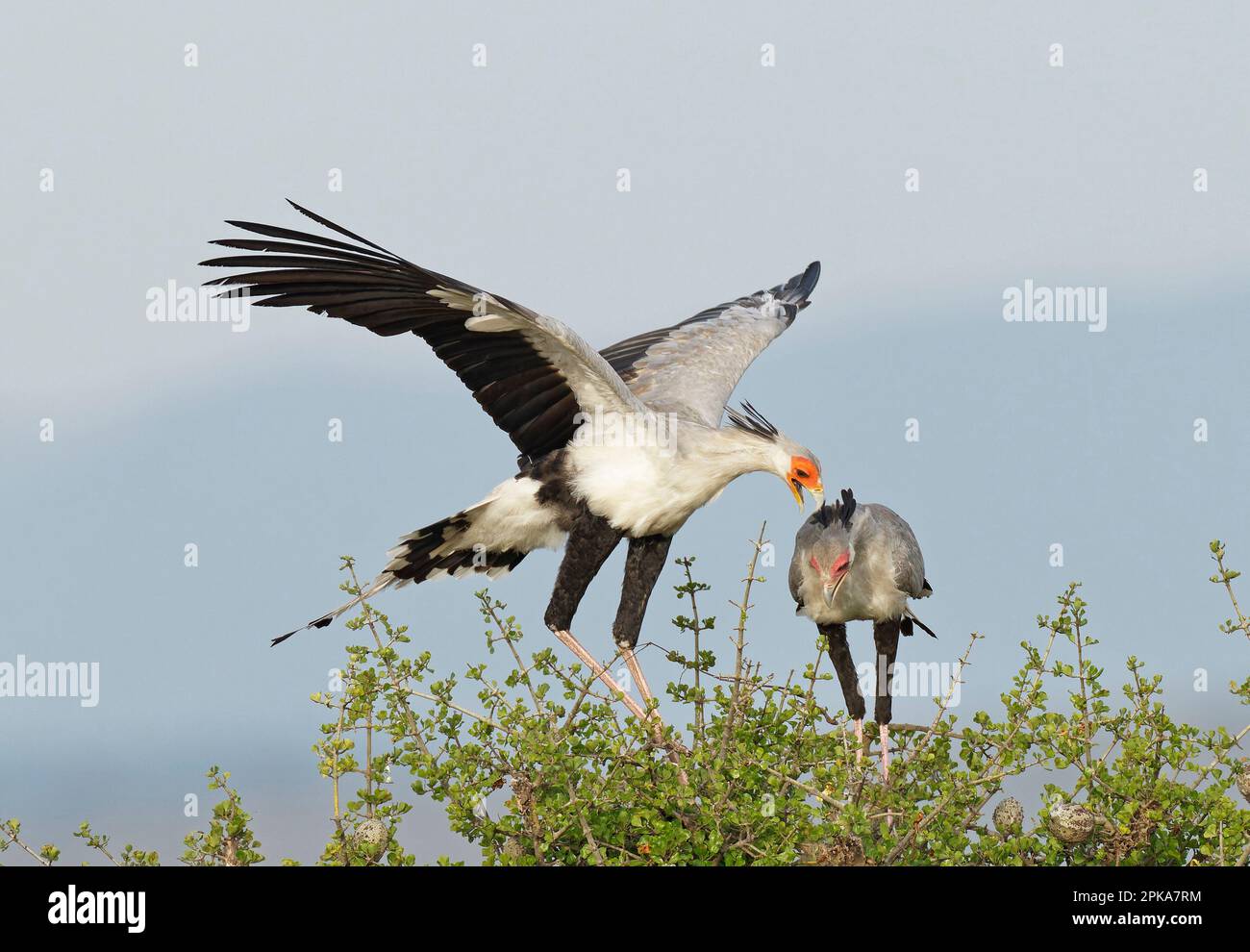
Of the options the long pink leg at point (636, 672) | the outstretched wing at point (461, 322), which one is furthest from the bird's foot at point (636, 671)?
the outstretched wing at point (461, 322)

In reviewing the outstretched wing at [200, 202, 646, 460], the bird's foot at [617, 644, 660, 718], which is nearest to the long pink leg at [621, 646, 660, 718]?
the bird's foot at [617, 644, 660, 718]

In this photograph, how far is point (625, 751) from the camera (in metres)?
4.83

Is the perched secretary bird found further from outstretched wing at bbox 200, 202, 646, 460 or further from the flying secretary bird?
outstretched wing at bbox 200, 202, 646, 460

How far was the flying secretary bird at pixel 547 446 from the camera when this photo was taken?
5465 mm

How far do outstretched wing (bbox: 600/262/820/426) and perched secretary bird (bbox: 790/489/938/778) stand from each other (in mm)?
722

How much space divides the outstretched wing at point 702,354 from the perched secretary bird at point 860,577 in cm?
72

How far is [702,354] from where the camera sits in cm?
745

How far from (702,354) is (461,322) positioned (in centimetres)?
199

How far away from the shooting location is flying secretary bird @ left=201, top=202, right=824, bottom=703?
5465 millimetres

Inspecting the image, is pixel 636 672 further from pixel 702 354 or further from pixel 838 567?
pixel 702 354

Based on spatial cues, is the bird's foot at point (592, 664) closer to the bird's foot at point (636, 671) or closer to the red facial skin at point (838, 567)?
the bird's foot at point (636, 671)

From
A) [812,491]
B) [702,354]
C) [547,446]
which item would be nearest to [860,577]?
[812,491]

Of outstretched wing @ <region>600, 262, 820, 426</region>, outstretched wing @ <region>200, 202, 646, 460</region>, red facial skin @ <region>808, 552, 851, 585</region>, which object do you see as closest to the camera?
outstretched wing @ <region>200, 202, 646, 460</region>
